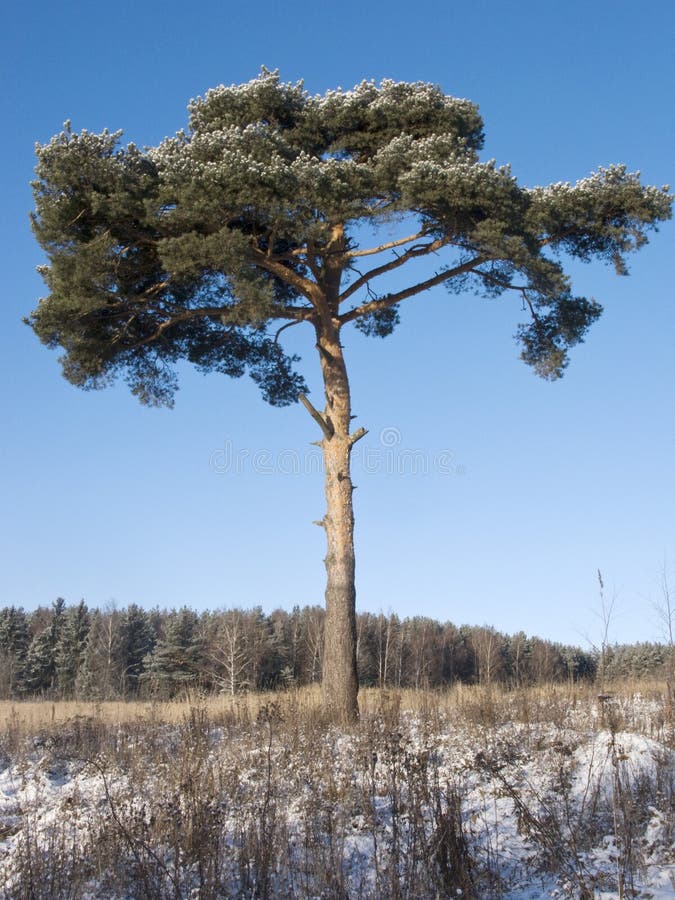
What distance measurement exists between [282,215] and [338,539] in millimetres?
4710

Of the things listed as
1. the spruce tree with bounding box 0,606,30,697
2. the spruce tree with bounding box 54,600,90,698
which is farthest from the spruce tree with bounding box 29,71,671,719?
the spruce tree with bounding box 0,606,30,697

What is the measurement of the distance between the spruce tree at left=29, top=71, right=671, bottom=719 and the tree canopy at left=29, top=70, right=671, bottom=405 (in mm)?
27

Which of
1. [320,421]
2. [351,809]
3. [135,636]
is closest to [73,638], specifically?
[135,636]

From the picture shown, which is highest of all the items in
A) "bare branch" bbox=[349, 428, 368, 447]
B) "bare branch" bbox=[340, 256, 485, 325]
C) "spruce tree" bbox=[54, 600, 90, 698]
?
"bare branch" bbox=[340, 256, 485, 325]

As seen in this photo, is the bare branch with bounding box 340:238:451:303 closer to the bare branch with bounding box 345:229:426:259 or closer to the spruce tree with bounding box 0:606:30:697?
the bare branch with bounding box 345:229:426:259

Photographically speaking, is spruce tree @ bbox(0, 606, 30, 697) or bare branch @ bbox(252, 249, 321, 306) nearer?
bare branch @ bbox(252, 249, 321, 306)

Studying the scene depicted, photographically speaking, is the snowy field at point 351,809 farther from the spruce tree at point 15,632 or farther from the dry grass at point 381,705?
the spruce tree at point 15,632

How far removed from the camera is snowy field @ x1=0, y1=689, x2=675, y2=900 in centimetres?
392

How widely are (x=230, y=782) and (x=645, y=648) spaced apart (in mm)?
11785

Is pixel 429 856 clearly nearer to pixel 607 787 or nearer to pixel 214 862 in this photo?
pixel 214 862

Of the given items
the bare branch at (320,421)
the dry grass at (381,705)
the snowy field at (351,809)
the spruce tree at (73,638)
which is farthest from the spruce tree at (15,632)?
the snowy field at (351,809)

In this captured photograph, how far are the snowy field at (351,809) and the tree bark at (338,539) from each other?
4.85 ft

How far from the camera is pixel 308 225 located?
10844 mm

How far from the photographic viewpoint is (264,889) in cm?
382
